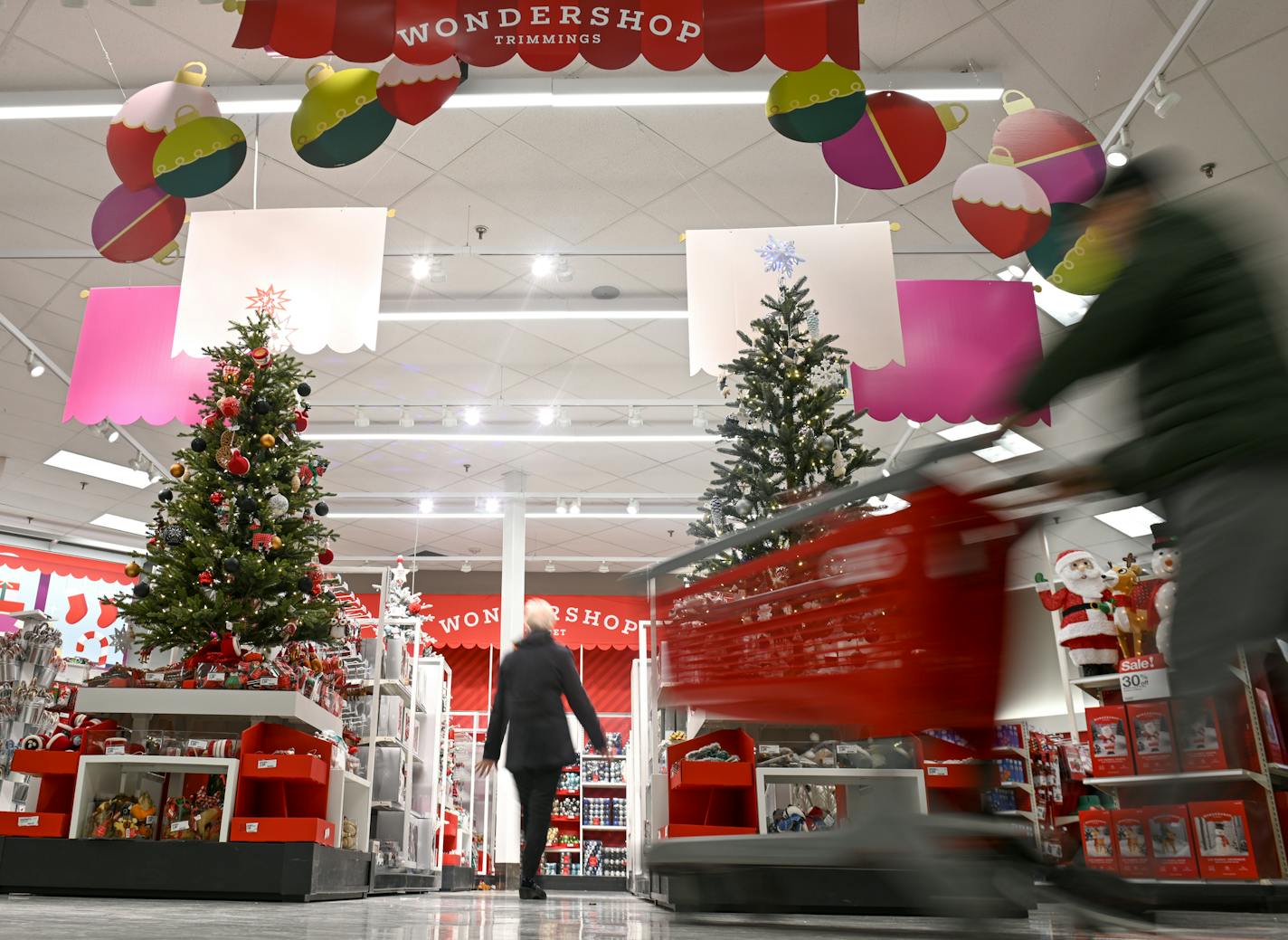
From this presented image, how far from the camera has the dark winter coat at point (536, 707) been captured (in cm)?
509

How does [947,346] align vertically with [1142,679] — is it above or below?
above

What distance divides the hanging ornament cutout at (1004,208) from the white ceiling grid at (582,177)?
1225mm

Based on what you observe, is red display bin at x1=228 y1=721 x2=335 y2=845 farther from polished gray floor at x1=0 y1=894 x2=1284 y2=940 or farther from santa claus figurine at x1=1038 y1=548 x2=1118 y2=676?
santa claus figurine at x1=1038 y1=548 x2=1118 y2=676

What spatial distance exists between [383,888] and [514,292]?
16.1 ft

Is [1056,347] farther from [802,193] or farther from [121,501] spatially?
[121,501]

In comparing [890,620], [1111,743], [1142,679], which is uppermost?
[1142,679]

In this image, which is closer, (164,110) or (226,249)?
(164,110)

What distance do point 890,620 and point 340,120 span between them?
11.4 ft

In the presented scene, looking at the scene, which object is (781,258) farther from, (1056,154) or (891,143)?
(1056,154)

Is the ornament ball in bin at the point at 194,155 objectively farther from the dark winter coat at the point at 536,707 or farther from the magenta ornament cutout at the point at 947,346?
the magenta ornament cutout at the point at 947,346

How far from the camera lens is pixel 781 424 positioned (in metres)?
5.81

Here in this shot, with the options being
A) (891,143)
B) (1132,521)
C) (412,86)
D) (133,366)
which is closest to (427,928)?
(412,86)

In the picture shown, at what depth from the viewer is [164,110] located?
4.65 m

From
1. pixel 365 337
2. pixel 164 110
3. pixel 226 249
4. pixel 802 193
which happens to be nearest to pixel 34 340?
pixel 226 249
